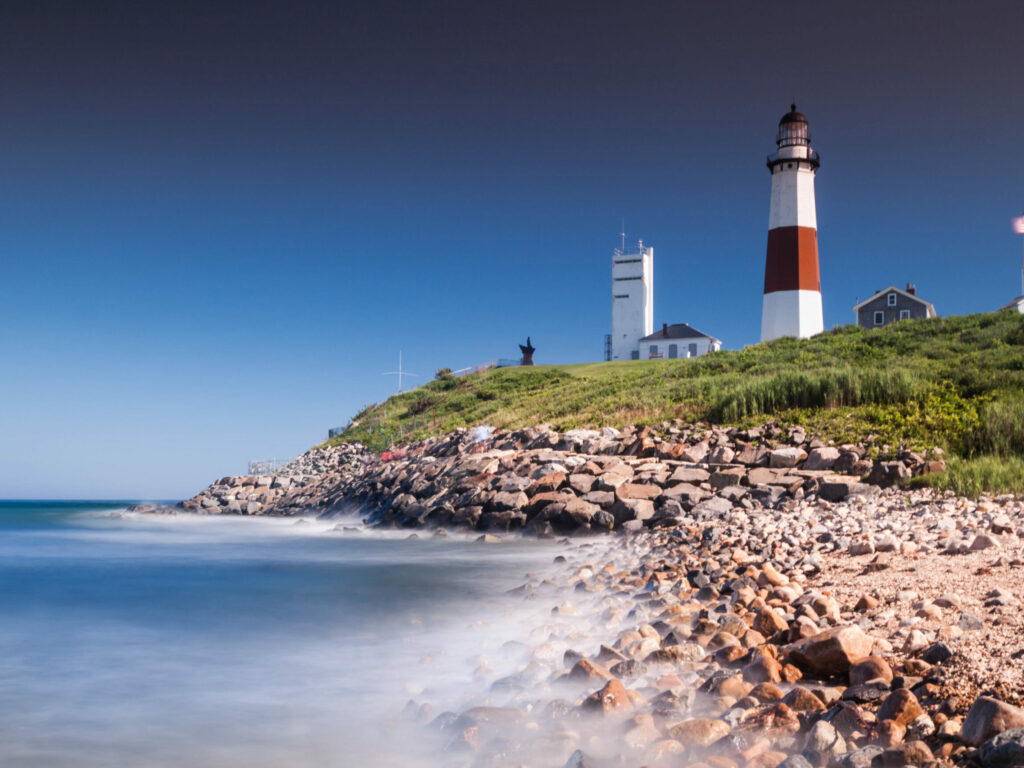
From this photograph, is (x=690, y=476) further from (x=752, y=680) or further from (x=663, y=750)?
(x=663, y=750)

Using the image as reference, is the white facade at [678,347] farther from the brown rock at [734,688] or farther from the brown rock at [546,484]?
the brown rock at [734,688]

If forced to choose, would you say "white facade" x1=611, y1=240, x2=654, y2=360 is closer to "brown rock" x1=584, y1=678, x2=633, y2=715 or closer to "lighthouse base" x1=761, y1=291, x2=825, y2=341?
"lighthouse base" x1=761, y1=291, x2=825, y2=341

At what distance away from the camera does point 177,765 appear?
161 inches

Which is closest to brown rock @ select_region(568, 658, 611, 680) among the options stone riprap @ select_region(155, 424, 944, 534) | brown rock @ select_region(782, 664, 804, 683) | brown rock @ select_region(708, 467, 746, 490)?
brown rock @ select_region(782, 664, 804, 683)

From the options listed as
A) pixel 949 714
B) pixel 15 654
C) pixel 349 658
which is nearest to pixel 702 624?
pixel 949 714

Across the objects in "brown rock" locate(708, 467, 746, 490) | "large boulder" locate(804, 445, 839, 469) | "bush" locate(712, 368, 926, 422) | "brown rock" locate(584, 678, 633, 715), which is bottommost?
"brown rock" locate(584, 678, 633, 715)

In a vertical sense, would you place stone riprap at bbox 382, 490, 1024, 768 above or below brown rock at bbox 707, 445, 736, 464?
below

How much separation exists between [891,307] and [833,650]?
48.4 m

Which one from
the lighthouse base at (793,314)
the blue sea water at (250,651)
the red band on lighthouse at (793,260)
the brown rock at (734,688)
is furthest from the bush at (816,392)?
the red band on lighthouse at (793,260)

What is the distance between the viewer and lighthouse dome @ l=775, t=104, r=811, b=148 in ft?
115

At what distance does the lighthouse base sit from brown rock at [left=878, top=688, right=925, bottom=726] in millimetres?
32028

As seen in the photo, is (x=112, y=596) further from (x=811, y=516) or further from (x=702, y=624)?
(x=811, y=516)

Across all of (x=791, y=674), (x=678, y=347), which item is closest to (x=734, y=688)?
(x=791, y=674)

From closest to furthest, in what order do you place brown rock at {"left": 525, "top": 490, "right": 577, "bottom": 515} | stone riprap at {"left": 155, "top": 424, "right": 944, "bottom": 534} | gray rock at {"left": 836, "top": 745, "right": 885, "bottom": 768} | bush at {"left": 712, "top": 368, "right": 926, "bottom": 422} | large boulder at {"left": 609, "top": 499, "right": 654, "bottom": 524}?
gray rock at {"left": 836, "top": 745, "right": 885, "bottom": 768}
stone riprap at {"left": 155, "top": 424, "right": 944, "bottom": 534}
large boulder at {"left": 609, "top": 499, "right": 654, "bottom": 524}
brown rock at {"left": 525, "top": 490, "right": 577, "bottom": 515}
bush at {"left": 712, "top": 368, "right": 926, "bottom": 422}
